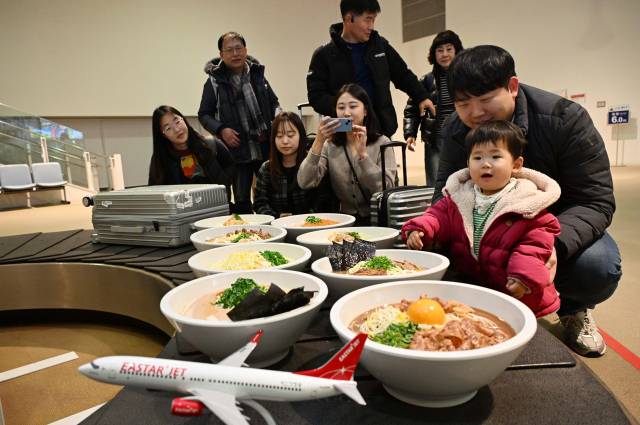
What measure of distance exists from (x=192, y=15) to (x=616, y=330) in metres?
12.0

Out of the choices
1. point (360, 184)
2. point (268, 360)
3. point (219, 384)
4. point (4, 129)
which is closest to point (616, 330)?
point (360, 184)

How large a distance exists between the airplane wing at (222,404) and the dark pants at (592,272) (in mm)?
1365

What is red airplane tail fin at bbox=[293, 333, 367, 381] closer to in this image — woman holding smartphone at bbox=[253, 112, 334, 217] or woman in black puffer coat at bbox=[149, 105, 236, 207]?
woman holding smartphone at bbox=[253, 112, 334, 217]

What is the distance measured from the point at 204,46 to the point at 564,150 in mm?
11611

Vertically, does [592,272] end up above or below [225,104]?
Result: below

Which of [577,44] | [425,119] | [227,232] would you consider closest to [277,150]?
[227,232]

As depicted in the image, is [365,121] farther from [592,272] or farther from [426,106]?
[592,272]

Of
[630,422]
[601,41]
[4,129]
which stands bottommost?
[630,422]

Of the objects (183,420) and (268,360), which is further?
(268,360)

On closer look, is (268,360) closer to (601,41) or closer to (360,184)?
(360,184)

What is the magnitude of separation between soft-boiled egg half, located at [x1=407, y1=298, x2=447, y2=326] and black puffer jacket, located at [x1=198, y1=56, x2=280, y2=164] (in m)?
2.99

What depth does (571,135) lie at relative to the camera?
4.61 feet

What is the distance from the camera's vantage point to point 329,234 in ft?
5.82

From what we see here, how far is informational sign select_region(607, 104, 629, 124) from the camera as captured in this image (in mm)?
8820
